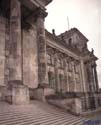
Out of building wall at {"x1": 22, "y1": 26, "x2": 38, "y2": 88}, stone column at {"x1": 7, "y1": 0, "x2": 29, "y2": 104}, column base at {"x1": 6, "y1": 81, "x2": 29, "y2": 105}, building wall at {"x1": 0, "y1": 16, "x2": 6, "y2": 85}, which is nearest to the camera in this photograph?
column base at {"x1": 6, "y1": 81, "x2": 29, "y2": 105}

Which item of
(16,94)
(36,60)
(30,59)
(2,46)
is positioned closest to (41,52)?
(30,59)

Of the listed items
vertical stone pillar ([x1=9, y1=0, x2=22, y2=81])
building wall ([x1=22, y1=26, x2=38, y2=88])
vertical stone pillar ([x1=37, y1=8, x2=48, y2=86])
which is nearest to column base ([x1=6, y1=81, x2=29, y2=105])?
vertical stone pillar ([x1=9, y1=0, x2=22, y2=81])

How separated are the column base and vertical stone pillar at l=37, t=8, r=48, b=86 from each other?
3.51 m

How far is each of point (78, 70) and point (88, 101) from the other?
9067 millimetres

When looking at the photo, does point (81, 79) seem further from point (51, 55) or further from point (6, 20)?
point (6, 20)

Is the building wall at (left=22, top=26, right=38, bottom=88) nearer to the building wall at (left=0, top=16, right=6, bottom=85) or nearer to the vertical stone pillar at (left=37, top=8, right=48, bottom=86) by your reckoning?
the vertical stone pillar at (left=37, top=8, right=48, bottom=86)

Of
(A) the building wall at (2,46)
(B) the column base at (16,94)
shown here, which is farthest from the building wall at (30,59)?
(B) the column base at (16,94)

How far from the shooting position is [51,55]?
26.4 meters

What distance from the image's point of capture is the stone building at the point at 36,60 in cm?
1368

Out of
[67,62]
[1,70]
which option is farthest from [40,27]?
[67,62]

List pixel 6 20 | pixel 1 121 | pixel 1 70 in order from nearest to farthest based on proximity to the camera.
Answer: pixel 1 121, pixel 1 70, pixel 6 20

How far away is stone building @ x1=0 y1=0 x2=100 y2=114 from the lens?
1368cm

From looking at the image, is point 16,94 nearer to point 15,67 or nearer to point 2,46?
point 15,67

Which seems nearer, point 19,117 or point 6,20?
point 19,117
